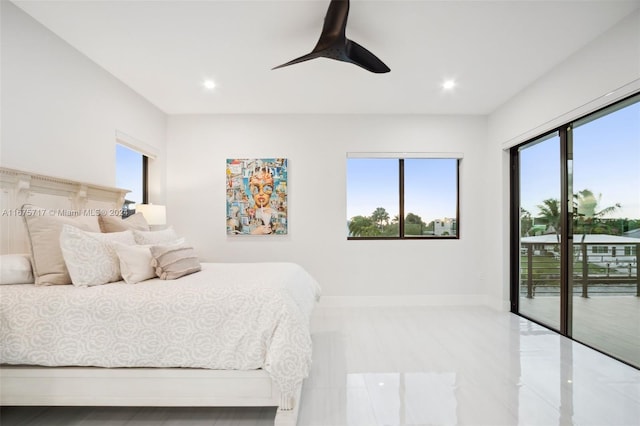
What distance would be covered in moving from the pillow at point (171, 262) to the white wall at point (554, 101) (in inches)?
141

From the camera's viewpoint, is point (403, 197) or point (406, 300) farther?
point (403, 197)

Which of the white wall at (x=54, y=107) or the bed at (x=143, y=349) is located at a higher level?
the white wall at (x=54, y=107)

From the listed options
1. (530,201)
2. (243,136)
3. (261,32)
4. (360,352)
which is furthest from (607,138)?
(243,136)

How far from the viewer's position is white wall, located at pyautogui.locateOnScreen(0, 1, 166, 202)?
86.6 inches

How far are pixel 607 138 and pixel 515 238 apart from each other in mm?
1627

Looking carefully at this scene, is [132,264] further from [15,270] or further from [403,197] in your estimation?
[403,197]

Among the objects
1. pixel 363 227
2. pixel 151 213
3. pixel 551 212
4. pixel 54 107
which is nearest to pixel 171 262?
pixel 151 213

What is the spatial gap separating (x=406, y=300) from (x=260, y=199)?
8.10 feet

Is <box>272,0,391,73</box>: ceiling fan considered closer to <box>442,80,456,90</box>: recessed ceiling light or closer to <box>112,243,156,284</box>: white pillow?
<box>442,80,456,90</box>: recessed ceiling light

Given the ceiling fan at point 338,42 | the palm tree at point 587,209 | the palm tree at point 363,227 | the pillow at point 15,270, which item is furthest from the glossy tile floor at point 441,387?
the ceiling fan at point 338,42

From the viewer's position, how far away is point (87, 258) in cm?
198

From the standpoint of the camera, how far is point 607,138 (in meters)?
2.65

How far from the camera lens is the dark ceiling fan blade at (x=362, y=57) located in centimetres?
224

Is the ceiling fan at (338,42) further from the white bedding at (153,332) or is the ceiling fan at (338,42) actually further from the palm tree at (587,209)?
the palm tree at (587,209)
